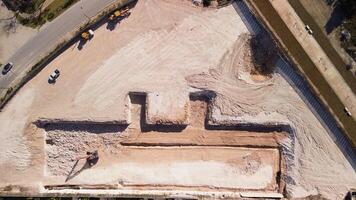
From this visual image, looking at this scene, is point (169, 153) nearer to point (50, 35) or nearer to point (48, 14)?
point (50, 35)

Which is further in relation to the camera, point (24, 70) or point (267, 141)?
point (267, 141)

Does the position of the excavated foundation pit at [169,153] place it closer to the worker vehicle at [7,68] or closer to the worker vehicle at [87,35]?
the worker vehicle at [7,68]

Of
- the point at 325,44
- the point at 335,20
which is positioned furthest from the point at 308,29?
the point at 335,20

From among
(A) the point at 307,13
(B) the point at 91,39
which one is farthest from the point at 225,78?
(B) the point at 91,39

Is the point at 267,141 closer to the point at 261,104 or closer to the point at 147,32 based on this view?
the point at 261,104

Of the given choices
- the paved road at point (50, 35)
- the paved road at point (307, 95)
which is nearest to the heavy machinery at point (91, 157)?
the paved road at point (50, 35)

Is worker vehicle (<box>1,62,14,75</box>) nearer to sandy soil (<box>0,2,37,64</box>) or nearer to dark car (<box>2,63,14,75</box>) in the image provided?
dark car (<box>2,63,14,75</box>)
